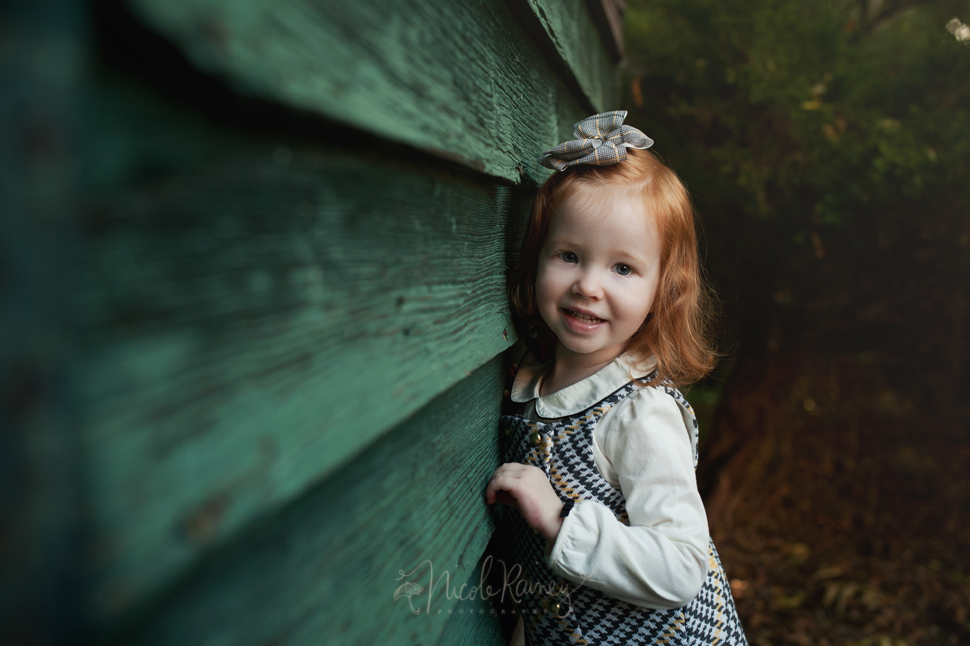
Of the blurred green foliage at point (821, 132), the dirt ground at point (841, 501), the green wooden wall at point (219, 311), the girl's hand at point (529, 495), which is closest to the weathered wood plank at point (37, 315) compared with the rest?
the green wooden wall at point (219, 311)

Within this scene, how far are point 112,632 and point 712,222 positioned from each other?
10.7 ft

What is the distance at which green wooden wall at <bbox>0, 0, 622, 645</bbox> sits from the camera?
13.1 inches

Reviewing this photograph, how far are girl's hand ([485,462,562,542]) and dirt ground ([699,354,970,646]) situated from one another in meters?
2.81

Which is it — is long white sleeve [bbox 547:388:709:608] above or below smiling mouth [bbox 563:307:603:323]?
below

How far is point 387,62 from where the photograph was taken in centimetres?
66

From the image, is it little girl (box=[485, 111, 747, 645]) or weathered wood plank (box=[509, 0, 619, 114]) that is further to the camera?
weathered wood plank (box=[509, 0, 619, 114])

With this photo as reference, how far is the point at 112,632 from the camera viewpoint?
373 mm

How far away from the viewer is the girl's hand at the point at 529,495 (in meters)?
1.24

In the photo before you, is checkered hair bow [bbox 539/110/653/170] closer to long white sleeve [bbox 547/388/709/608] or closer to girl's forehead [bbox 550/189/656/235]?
girl's forehead [bbox 550/189/656/235]

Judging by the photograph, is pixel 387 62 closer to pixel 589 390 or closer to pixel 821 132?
pixel 589 390

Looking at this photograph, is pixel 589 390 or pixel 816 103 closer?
pixel 589 390

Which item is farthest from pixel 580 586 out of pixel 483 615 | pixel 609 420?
pixel 609 420

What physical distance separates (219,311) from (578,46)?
1.82m

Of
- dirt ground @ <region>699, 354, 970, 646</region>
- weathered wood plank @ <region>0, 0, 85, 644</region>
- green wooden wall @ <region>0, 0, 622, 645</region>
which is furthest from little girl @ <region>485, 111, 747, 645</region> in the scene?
dirt ground @ <region>699, 354, 970, 646</region>
